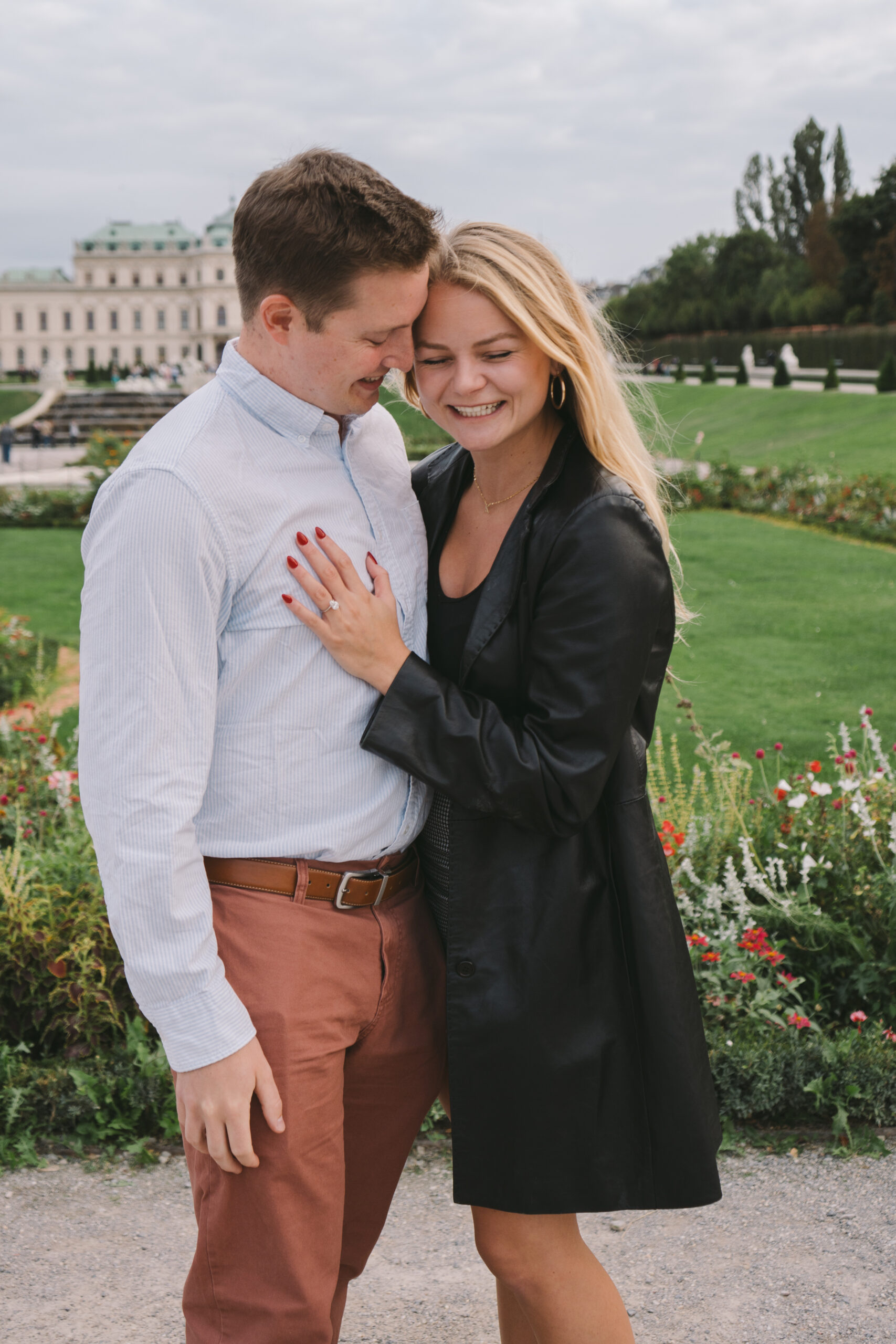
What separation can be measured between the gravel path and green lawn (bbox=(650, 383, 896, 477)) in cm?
1375

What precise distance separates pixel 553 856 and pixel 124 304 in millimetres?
109100

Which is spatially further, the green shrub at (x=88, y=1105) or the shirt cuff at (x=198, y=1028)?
the green shrub at (x=88, y=1105)

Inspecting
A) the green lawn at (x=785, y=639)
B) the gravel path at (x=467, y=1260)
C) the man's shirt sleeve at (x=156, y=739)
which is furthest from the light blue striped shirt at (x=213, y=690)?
the green lawn at (x=785, y=639)

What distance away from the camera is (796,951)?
3.56 meters

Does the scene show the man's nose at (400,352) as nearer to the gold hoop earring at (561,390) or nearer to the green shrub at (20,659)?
the gold hoop earring at (561,390)

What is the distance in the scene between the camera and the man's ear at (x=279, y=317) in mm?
1705

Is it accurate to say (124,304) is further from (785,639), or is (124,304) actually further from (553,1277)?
(553,1277)

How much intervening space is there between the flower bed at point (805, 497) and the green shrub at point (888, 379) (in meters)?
11.2

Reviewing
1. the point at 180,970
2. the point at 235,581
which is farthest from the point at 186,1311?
the point at 235,581

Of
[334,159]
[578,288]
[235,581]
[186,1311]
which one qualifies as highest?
[334,159]

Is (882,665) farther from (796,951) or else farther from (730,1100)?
(730,1100)

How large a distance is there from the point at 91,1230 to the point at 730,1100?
166 cm

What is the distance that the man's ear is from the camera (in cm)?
171

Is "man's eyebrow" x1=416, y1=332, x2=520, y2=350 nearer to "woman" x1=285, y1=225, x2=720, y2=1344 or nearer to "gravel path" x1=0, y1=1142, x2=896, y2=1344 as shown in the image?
"woman" x1=285, y1=225, x2=720, y2=1344
